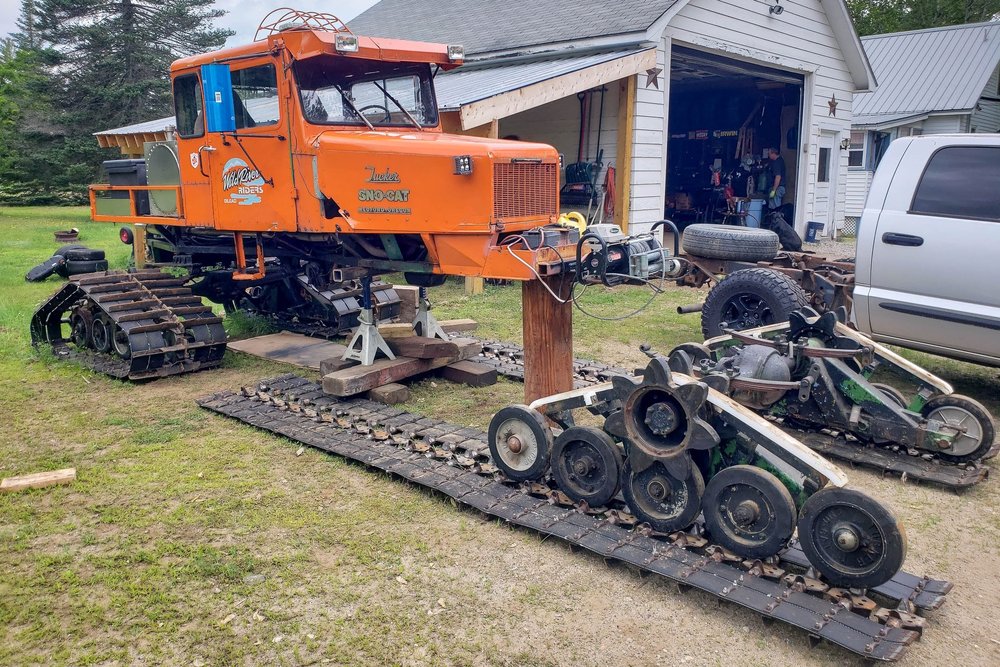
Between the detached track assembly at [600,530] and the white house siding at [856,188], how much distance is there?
22785 mm

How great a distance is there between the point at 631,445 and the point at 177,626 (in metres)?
2.25

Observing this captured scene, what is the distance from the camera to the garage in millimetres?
18688

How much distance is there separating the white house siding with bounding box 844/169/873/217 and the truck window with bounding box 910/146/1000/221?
19.9 m

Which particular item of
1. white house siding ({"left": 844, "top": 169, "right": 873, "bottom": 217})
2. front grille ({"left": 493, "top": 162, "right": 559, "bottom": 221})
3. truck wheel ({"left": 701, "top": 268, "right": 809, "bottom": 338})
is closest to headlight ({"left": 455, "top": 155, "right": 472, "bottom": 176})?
front grille ({"left": 493, "top": 162, "right": 559, "bottom": 221})

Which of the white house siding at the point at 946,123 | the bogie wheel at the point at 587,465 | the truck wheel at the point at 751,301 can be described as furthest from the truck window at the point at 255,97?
the white house siding at the point at 946,123

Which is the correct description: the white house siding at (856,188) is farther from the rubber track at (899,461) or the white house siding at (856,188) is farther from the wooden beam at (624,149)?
the rubber track at (899,461)

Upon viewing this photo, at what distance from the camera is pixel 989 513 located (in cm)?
445

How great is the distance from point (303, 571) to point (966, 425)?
415 cm

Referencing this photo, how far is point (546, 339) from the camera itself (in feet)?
17.6

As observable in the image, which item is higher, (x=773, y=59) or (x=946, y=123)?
(x=773, y=59)

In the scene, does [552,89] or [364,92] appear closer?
[364,92]

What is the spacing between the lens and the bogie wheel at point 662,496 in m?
3.77

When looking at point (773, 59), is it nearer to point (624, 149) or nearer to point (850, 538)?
point (624, 149)

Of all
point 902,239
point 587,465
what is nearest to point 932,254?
point 902,239
